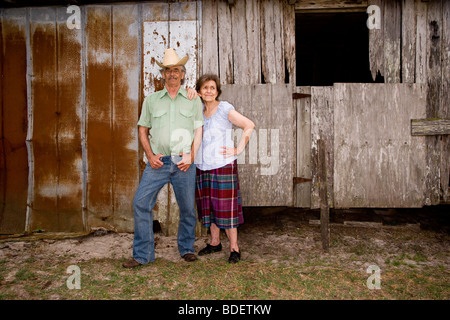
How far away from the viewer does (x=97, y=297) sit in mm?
2705

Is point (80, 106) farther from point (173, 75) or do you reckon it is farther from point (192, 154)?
point (192, 154)

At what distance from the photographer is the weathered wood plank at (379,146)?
4066 millimetres

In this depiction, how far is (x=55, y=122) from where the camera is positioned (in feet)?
13.8

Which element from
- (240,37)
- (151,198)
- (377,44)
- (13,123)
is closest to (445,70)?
(377,44)

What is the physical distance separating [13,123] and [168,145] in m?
2.57

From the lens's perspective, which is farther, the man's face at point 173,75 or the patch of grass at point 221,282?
the man's face at point 173,75

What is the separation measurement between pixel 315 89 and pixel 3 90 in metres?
4.28

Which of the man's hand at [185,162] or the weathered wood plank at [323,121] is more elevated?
the weathered wood plank at [323,121]

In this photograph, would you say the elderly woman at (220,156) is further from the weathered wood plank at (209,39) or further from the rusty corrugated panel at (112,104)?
the rusty corrugated panel at (112,104)

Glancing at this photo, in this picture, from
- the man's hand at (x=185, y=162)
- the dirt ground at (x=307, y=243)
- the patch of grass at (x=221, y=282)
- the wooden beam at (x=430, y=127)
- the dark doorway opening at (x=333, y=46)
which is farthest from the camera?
the dark doorway opening at (x=333, y=46)

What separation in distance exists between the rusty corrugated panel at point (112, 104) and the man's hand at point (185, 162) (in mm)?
1205

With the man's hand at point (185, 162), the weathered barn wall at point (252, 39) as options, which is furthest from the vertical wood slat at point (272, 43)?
the man's hand at point (185, 162)

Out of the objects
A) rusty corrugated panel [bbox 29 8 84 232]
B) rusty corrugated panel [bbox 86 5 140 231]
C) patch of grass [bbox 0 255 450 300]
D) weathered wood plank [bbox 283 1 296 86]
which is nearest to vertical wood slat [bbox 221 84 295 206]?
weathered wood plank [bbox 283 1 296 86]

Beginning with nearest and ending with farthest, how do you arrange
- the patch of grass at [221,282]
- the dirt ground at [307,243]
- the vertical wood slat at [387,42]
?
1. the patch of grass at [221,282]
2. the dirt ground at [307,243]
3. the vertical wood slat at [387,42]
